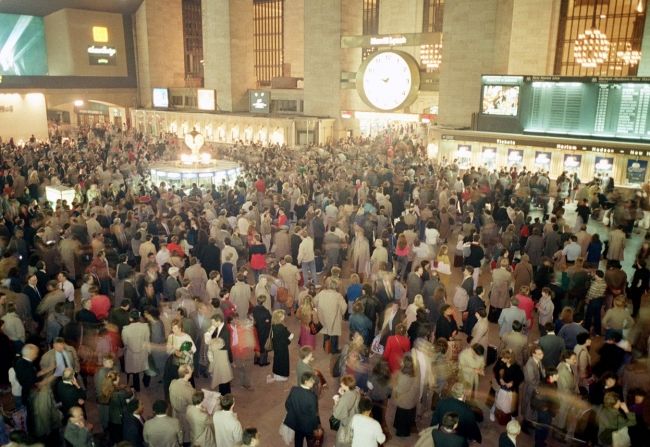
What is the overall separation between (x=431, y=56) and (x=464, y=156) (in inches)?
707

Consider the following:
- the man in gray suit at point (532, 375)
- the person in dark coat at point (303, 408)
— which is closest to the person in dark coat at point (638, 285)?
the man in gray suit at point (532, 375)

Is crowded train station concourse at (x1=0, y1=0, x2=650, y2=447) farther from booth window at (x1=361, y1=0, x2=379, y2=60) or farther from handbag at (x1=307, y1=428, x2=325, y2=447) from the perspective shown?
booth window at (x1=361, y1=0, x2=379, y2=60)

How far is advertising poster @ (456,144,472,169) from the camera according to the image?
861 inches

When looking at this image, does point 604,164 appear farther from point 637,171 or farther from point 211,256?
point 211,256

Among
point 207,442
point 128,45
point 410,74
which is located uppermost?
point 128,45

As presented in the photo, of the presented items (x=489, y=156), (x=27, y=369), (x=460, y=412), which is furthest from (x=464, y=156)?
(x=27, y=369)

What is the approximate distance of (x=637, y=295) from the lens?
963 cm

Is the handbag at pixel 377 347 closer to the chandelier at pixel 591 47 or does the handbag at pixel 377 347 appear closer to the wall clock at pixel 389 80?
the wall clock at pixel 389 80

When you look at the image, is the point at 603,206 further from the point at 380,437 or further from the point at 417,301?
the point at 380,437

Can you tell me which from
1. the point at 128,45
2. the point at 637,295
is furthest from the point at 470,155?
the point at 128,45

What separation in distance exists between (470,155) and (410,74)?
5.94m

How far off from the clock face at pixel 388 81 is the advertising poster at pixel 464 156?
16.2 feet

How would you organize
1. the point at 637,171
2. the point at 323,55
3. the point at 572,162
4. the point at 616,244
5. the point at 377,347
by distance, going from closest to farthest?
the point at 377,347, the point at 616,244, the point at 637,171, the point at 572,162, the point at 323,55

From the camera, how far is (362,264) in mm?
10305
